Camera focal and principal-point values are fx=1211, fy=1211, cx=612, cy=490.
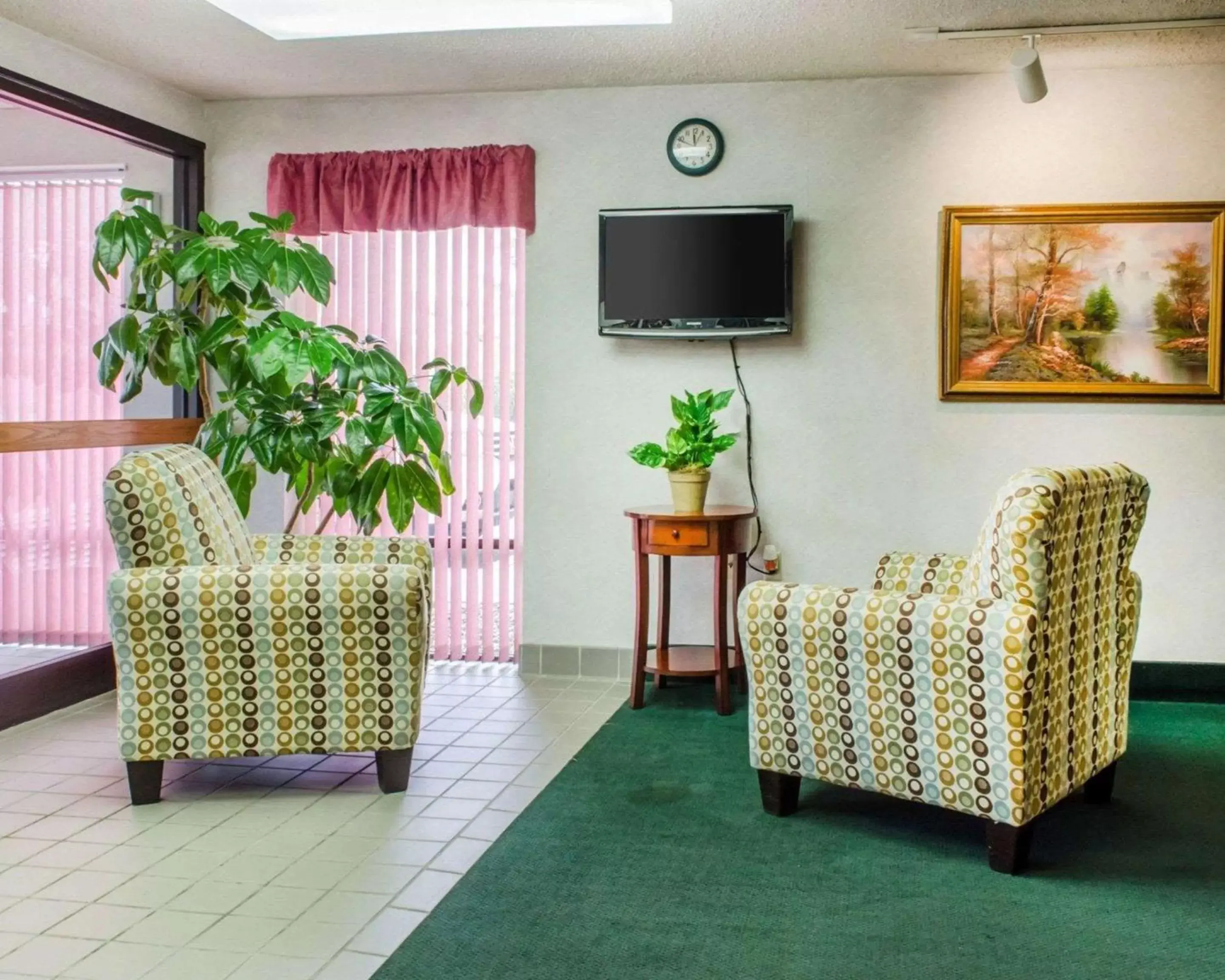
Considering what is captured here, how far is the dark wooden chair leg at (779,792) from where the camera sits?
3189mm

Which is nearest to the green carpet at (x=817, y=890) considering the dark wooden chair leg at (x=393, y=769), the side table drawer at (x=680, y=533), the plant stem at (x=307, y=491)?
the dark wooden chair leg at (x=393, y=769)

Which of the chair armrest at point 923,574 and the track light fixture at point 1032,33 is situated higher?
the track light fixture at point 1032,33

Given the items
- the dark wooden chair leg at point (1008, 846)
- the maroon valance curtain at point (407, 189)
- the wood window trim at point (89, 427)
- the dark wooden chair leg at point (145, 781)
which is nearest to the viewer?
the dark wooden chair leg at point (1008, 846)

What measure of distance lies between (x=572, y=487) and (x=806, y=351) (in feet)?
3.67

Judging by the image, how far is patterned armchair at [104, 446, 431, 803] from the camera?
3203mm

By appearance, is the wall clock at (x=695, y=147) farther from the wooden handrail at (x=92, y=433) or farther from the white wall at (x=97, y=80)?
the wooden handrail at (x=92, y=433)

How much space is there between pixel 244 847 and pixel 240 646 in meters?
0.53

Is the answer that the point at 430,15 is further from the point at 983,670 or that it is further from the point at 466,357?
the point at 983,670

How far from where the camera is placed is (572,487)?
509cm

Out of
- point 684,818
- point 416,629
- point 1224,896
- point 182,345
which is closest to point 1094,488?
point 1224,896

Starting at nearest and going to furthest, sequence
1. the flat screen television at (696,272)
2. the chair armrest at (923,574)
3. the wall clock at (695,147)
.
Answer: the chair armrest at (923,574), the flat screen television at (696,272), the wall clock at (695,147)

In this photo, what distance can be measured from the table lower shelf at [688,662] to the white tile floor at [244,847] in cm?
37

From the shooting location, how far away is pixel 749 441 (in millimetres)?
4934

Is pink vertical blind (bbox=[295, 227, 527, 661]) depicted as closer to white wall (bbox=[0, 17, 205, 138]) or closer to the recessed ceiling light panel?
white wall (bbox=[0, 17, 205, 138])
